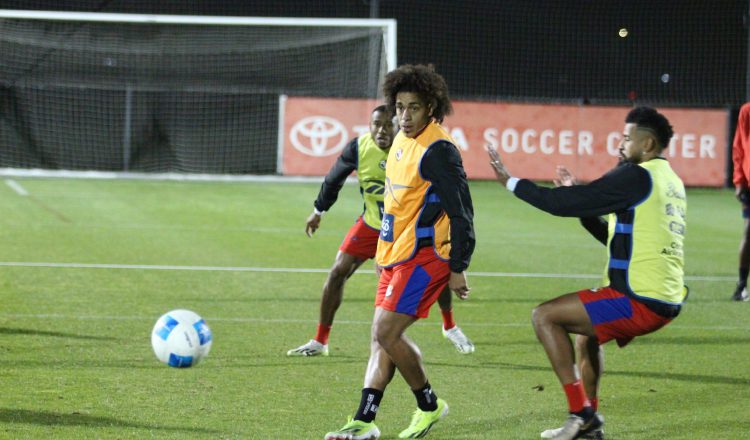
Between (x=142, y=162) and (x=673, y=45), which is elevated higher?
(x=673, y=45)

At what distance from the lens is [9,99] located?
89.9 ft

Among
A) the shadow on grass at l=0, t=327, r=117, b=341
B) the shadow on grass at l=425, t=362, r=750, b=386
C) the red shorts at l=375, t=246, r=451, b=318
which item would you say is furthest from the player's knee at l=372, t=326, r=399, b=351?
the shadow on grass at l=0, t=327, r=117, b=341

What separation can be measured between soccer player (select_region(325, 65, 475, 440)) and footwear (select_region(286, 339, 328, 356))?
96.8 inches

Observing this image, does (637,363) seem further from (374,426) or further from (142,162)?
(142,162)

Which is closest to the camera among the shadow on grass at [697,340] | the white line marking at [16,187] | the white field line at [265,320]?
the shadow on grass at [697,340]

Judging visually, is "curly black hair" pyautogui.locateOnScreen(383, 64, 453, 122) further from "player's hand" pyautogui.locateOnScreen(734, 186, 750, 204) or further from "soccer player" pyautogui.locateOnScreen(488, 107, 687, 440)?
"player's hand" pyautogui.locateOnScreen(734, 186, 750, 204)

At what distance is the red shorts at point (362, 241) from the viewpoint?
8914 mm

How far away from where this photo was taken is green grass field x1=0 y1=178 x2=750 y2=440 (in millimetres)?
6727

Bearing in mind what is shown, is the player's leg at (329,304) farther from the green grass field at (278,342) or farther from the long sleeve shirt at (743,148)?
the long sleeve shirt at (743,148)

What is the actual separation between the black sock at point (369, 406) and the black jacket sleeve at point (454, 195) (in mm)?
857

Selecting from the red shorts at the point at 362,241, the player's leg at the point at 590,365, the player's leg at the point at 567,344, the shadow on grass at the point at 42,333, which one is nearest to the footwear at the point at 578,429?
the player's leg at the point at 567,344

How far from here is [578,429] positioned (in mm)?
6082

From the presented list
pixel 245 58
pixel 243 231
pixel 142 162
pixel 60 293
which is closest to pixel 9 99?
pixel 142 162

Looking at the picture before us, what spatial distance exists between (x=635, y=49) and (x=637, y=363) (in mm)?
28382
